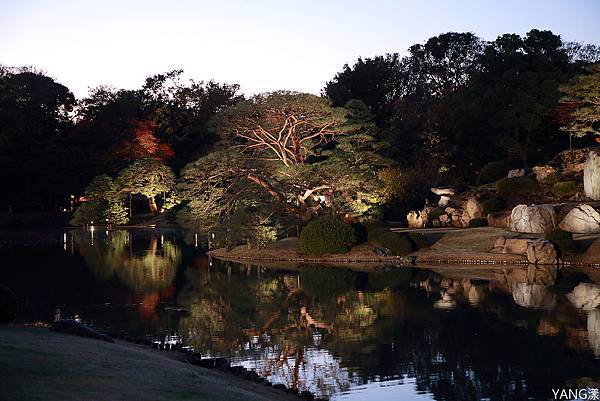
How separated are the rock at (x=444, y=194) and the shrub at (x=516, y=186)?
11.2 feet

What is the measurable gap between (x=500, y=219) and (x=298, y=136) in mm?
10829

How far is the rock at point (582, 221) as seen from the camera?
1241 inches

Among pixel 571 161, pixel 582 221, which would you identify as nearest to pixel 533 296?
pixel 582 221

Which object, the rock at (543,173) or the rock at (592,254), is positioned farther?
the rock at (543,173)

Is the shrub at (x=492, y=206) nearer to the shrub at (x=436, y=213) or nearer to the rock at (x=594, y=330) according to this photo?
the shrub at (x=436, y=213)

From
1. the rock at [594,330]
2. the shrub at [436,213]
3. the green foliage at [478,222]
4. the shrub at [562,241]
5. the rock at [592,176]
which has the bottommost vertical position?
the rock at [594,330]

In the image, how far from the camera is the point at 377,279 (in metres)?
26.2

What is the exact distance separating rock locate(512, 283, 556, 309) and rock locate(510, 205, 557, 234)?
943cm

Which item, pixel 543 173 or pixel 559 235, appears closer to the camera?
pixel 559 235

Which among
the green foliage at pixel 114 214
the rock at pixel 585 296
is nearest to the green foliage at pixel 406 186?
the rock at pixel 585 296

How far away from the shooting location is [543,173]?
40.5 m

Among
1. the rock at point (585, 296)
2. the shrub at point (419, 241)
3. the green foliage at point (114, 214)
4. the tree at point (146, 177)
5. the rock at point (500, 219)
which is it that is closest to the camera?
the rock at point (585, 296)

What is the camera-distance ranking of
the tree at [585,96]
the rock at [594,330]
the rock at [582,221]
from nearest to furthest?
the rock at [594,330] < the rock at [582,221] < the tree at [585,96]

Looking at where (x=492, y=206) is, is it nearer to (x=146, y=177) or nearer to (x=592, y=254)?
(x=592, y=254)
